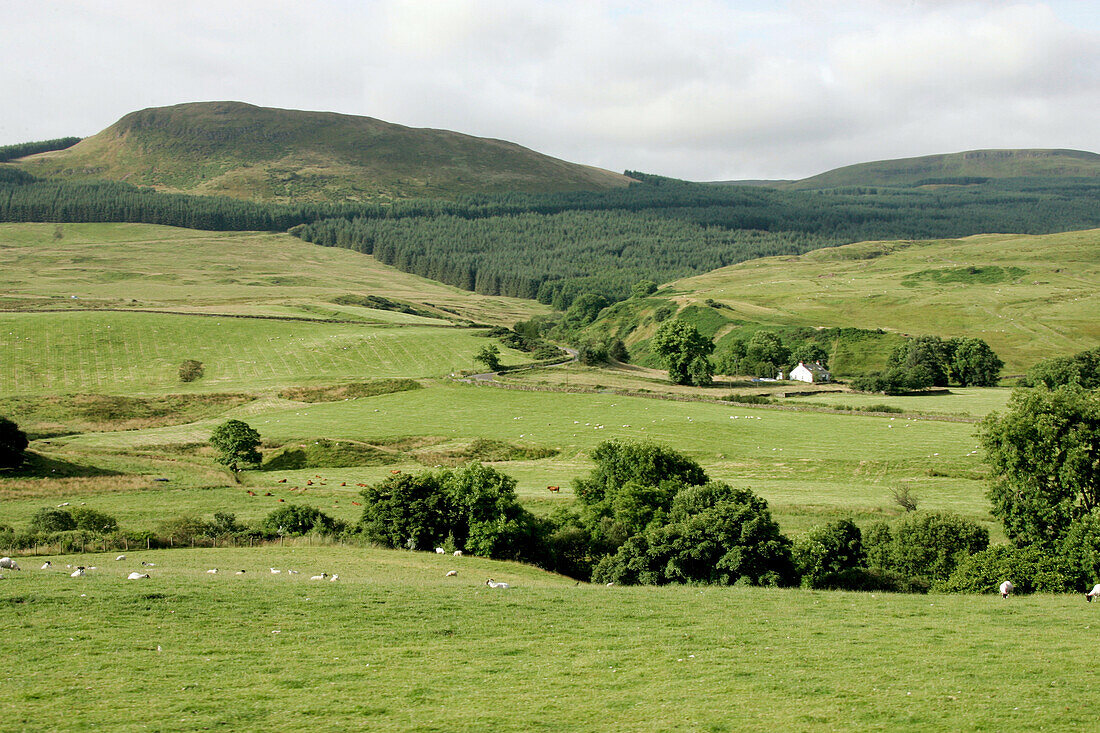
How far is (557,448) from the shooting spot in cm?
8300

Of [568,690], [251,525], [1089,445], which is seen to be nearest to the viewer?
[568,690]

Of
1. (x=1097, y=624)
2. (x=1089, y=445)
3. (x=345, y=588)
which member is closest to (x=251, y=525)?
(x=345, y=588)

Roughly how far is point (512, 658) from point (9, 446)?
2392 inches

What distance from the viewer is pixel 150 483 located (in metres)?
61.4

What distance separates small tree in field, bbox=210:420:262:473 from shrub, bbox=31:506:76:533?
30121 millimetres

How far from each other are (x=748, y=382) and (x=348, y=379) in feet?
216

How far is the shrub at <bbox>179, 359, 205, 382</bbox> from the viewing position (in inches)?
4656

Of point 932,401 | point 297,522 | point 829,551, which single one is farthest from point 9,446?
point 932,401

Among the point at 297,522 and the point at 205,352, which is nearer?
the point at 297,522

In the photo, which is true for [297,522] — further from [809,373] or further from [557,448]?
[809,373]

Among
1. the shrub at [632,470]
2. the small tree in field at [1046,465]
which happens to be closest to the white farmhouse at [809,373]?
the shrub at [632,470]

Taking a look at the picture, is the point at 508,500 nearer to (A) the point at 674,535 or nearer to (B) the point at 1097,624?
(A) the point at 674,535

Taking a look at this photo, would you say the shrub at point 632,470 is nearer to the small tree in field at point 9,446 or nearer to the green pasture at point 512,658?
the green pasture at point 512,658

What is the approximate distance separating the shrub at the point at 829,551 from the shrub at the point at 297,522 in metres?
26.7
